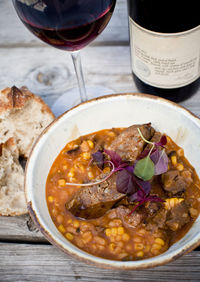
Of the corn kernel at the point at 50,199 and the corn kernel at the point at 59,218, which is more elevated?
the corn kernel at the point at 50,199

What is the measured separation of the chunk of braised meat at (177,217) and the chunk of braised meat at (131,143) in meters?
0.32

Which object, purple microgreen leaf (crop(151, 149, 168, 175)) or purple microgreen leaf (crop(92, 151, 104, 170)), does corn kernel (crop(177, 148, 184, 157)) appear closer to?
purple microgreen leaf (crop(151, 149, 168, 175))

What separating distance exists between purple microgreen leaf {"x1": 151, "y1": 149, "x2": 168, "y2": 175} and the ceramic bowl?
20cm

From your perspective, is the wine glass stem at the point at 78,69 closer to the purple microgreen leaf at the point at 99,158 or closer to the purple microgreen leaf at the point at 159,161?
the purple microgreen leaf at the point at 99,158

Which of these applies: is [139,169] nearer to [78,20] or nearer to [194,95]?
[78,20]

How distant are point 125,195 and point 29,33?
1627 mm

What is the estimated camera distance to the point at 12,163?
6.89 ft

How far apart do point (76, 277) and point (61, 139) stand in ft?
2.31

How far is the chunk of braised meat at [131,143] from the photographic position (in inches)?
73.1

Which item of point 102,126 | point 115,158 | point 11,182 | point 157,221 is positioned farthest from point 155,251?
point 11,182

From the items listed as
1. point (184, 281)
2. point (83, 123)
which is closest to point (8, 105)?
point (83, 123)

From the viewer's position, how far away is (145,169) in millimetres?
1674

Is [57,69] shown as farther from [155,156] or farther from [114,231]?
[114,231]

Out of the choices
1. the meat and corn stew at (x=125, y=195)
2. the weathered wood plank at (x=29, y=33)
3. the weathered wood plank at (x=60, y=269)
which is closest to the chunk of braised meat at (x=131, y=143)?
the meat and corn stew at (x=125, y=195)
